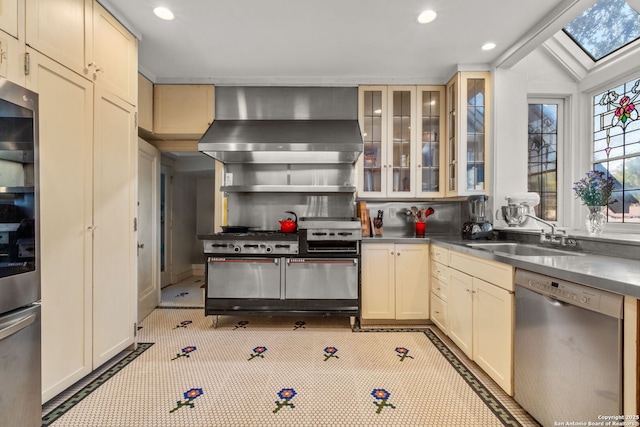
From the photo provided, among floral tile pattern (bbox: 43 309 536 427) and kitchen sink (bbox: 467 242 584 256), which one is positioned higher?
kitchen sink (bbox: 467 242 584 256)

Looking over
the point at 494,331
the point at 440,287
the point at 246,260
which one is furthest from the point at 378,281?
the point at 246,260

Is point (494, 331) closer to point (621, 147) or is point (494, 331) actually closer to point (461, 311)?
point (461, 311)

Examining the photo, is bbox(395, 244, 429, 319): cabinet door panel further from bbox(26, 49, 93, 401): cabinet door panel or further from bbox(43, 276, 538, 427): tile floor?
bbox(26, 49, 93, 401): cabinet door panel

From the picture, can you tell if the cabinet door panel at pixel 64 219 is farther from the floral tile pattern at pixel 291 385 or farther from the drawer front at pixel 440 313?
the drawer front at pixel 440 313

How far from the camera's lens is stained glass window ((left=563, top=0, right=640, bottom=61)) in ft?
7.58

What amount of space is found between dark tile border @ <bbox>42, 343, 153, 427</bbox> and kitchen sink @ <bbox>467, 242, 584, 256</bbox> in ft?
9.05

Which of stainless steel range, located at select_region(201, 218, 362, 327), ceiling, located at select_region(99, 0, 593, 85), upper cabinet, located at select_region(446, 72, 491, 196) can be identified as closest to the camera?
ceiling, located at select_region(99, 0, 593, 85)

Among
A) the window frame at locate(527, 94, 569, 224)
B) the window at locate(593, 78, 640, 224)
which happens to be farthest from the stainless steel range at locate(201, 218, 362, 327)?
the window at locate(593, 78, 640, 224)

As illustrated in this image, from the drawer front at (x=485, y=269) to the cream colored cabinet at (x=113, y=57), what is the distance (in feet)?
9.40

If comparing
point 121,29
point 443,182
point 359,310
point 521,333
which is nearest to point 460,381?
point 521,333

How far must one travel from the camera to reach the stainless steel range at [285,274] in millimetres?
2820

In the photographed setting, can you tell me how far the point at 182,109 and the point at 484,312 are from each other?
345 centimetres

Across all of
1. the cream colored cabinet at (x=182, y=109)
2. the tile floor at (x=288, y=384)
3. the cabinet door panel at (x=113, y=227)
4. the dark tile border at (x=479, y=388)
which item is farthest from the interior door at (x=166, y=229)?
the dark tile border at (x=479, y=388)

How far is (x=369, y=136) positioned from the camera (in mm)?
3285
